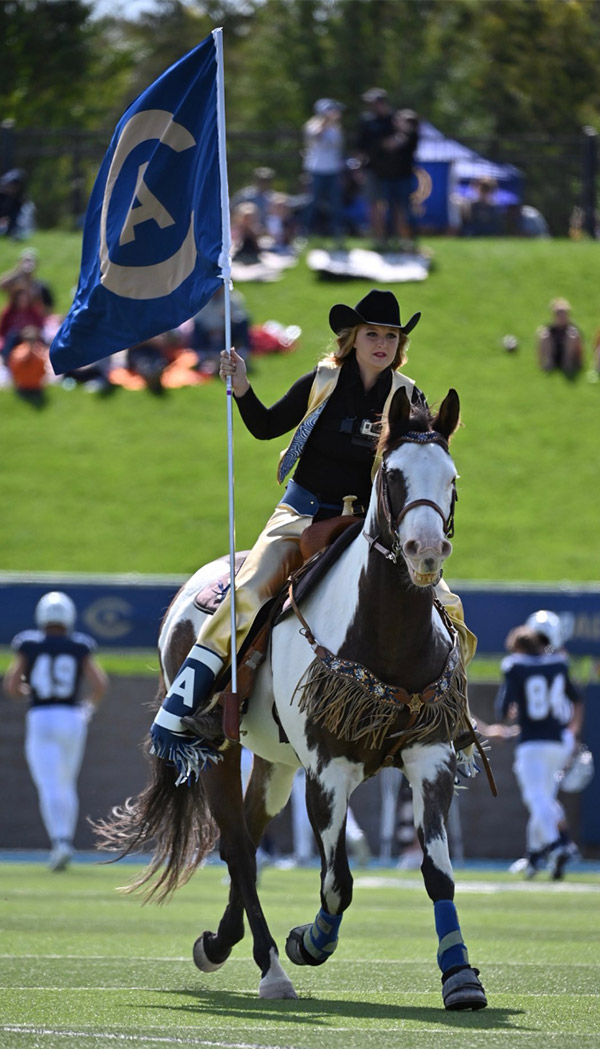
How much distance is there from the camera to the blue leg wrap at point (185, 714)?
7930 millimetres

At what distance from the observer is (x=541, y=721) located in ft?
53.5

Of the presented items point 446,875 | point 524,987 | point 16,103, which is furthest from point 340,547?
point 16,103

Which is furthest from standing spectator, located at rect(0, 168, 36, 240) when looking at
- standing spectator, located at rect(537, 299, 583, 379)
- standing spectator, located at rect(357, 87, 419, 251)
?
standing spectator, located at rect(537, 299, 583, 379)

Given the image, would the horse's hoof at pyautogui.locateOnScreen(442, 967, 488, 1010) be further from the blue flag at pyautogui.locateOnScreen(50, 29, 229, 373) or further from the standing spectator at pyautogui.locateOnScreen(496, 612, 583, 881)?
the standing spectator at pyautogui.locateOnScreen(496, 612, 583, 881)

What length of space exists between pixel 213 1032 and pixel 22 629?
45.4ft

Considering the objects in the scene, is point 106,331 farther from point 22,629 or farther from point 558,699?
point 22,629

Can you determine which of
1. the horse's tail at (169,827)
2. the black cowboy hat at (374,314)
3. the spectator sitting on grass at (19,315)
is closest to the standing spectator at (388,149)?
the spectator sitting on grass at (19,315)

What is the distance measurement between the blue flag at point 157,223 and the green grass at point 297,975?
2.94 m

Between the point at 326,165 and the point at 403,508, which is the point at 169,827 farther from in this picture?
the point at 326,165

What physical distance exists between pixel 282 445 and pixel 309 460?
17.9m

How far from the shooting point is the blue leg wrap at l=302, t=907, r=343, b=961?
718 cm

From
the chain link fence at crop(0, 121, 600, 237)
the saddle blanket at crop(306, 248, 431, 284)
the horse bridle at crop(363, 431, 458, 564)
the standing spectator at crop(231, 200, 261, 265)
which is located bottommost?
the horse bridle at crop(363, 431, 458, 564)

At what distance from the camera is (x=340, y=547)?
7504 millimetres

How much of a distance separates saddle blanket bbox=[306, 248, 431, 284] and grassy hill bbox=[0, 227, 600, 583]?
0.63 feet
